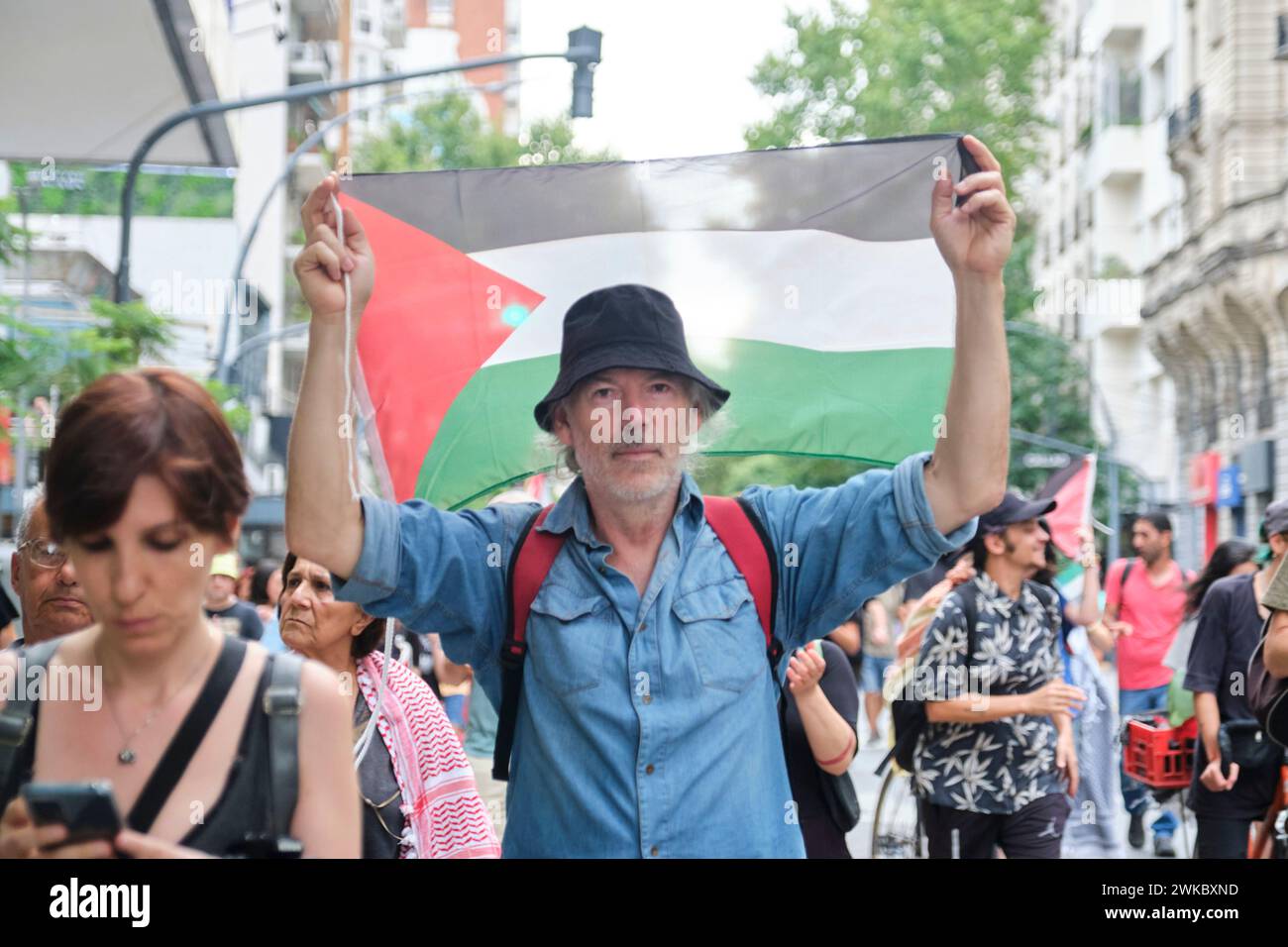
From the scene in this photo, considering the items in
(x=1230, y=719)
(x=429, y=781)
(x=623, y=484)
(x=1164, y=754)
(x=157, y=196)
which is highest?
(x=157, y=196)

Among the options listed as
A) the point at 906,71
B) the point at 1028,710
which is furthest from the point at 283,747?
the point at 906,71

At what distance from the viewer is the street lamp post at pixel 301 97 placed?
959 cm

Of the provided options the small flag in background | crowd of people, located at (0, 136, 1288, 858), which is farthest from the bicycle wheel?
the small flag in background

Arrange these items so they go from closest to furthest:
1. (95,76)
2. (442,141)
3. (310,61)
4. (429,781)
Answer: (429,781) → (95,76) → (442,141) → (310,61)

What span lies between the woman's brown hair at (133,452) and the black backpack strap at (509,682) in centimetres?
76

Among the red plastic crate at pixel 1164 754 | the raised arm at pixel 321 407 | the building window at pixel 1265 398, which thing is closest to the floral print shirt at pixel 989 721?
the red plastic crate at pixel 1164 754

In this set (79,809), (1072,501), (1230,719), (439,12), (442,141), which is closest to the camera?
(79,809)

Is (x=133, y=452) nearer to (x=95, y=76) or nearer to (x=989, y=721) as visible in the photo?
(x=989, y=721)

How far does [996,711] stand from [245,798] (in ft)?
11.9

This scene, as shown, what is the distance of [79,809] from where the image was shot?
1.88m
